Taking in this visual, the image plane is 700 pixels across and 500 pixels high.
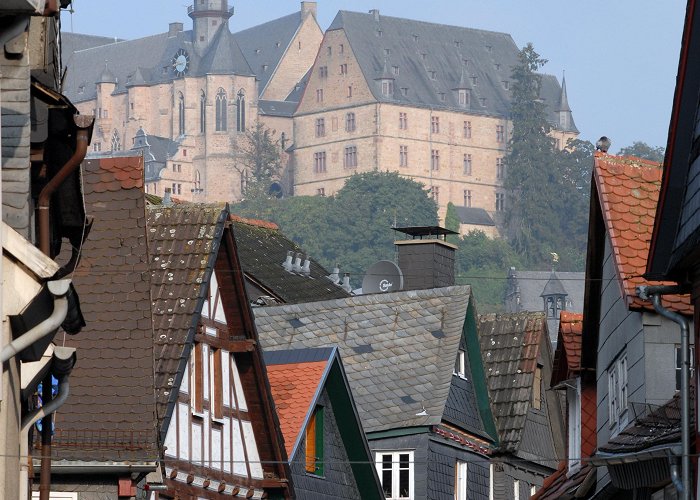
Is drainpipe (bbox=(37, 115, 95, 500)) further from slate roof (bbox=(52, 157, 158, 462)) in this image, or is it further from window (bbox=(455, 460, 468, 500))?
window (bbox=(455, 460, 468, 500))

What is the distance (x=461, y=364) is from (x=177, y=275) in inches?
369

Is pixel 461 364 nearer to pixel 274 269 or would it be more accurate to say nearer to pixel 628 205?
pixel 274 269

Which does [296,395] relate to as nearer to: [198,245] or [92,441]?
[198,245]

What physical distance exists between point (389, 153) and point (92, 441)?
7149 inches

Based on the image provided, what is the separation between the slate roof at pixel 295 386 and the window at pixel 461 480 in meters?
5.35

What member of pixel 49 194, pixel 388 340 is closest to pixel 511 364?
pixel 388 340

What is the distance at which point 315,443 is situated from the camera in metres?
22.4

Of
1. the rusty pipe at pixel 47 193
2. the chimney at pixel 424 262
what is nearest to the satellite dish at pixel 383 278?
the chimney at pixel 424 262

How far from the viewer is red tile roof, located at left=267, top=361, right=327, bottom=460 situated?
70.8ft

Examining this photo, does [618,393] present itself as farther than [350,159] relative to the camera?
No

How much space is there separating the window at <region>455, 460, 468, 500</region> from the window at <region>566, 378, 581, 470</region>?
7.72 metres

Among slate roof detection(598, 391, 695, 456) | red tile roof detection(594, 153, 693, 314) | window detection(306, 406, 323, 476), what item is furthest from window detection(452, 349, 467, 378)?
slate roof detection(598, 391, 695, 456)

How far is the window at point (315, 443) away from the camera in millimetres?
22172

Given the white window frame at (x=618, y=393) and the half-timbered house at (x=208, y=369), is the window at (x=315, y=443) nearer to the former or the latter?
the half-timbered house at (x=208, y=369)
